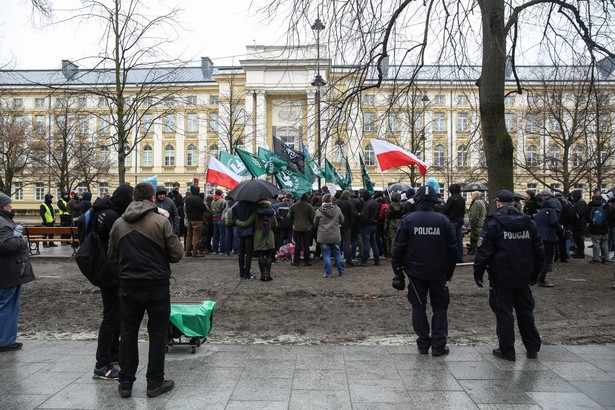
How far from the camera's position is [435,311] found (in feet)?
19.8

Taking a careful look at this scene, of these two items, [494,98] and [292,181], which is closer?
[494,98]

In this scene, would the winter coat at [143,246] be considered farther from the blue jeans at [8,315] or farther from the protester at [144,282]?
the blue jeans at [8,315]

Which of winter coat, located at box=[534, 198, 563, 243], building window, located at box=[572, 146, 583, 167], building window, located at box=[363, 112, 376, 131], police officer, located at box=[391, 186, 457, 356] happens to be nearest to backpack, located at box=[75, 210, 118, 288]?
police officer, located at box=[391, 186, 457, 356]

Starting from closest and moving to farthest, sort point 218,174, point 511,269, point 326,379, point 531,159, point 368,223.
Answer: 1. point 326,379
2. point 511,269
3. point 368,223
4. point 218,174
5. point 531,159

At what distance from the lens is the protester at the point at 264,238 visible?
10.6m

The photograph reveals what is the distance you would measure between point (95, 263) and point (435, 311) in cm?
395

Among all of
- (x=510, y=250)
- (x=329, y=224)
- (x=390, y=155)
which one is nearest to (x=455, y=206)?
(x=390, y=155)

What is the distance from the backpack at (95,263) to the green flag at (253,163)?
912 cm

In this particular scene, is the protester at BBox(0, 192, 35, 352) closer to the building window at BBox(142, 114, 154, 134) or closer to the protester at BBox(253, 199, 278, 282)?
the protester at BBox(253, 199, 278, 282)

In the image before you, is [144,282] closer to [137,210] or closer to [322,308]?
[137,210]

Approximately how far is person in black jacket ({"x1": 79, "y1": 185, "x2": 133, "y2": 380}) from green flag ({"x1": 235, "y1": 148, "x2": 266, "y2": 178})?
8.97 meters

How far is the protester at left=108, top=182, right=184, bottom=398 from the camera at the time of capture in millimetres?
4660

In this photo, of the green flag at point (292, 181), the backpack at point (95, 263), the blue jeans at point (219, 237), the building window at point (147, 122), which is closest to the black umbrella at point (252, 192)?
the green flag at point (292, 181)

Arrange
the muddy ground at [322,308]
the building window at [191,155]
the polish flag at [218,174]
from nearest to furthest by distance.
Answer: the muddy ground at [322,308] → the polish flag at [218,174] → the building window at [191,155]
